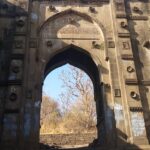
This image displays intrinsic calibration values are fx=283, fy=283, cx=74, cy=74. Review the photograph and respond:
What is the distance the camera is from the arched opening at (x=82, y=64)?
1150 cm

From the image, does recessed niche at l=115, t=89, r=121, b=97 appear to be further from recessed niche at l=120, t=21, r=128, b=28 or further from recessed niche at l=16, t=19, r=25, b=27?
recessed niche at l=16, t=19, r=25, b=27

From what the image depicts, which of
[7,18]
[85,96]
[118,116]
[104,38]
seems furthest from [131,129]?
[85,96]

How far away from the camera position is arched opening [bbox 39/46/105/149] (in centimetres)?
1150

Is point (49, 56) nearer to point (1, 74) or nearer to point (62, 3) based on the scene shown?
point (1, 74)

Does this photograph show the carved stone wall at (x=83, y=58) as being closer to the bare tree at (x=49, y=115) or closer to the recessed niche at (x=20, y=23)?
the recessed niche at (x=20, y=23)

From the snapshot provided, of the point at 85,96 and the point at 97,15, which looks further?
the point at 85,96

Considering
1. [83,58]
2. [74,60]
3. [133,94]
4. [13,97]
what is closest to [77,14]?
[83,58]

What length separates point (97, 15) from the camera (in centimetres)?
1210

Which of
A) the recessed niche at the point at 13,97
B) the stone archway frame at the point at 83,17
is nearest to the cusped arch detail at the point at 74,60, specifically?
the stone archway frame at the point at 83,17

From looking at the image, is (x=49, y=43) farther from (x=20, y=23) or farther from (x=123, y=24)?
(x=123, y=24)

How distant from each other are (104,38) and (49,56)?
2384mm

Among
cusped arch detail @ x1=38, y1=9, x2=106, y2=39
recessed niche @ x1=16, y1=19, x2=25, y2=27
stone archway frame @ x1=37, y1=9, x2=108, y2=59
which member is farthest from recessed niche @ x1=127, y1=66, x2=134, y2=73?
recessed niche @ x1=16, y1=19, x2=25, y2=27

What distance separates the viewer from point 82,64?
13.0 metres

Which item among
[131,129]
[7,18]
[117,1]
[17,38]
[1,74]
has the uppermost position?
[117,1]
